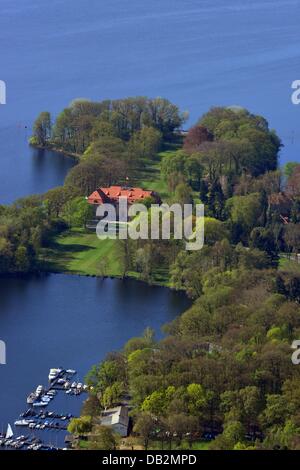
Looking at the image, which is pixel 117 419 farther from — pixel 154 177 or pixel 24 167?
pixel 24 167

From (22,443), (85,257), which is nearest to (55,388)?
(22,443)

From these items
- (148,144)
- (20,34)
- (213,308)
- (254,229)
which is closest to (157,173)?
(148,144)

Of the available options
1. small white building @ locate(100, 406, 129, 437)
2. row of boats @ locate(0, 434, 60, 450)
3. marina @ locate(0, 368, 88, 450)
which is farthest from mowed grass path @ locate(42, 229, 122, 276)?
row of boats @ locate(0, 434, 60, 450)

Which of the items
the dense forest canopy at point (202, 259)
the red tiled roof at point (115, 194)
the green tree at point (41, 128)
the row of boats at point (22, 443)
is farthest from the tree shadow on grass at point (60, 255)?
the green tree at point (41, 128)

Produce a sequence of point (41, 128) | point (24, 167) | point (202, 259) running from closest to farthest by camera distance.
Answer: point (202, 259)
point (24, 167)
point (41, 128)

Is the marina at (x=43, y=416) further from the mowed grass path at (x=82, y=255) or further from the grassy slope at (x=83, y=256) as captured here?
the mowed grass path at (x=82, y=255)

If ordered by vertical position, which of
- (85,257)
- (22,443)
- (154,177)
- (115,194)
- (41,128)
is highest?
(41,128)
